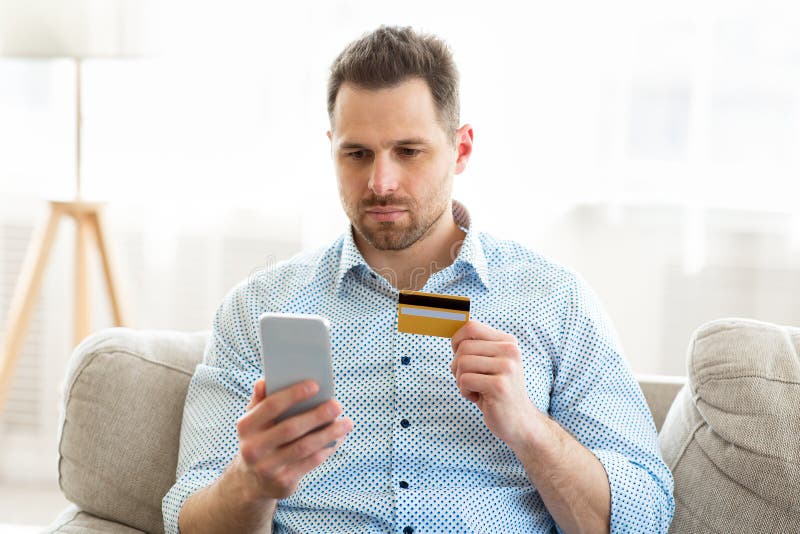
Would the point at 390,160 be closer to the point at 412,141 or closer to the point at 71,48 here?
the point at 412,141

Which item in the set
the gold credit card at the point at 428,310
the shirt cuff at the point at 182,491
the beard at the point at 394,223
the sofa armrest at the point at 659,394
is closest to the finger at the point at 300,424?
the gold credit card at the point at 428,310

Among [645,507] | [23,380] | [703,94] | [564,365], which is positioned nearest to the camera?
[645,507]

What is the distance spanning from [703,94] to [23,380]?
250 cm

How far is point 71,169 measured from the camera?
273cm

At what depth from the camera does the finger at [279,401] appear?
43.8 inches

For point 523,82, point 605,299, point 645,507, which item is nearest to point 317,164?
point 523,82

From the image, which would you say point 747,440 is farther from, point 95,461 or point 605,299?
point 605,299

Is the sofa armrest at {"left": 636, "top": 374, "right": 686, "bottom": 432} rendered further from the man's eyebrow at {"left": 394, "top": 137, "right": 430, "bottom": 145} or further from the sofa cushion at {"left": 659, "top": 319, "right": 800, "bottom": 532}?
the man's eyebrow at {"left": 394, "top": 137, "right": 430, "bottom": 145}

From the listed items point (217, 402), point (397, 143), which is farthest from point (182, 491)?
point (397, 143)

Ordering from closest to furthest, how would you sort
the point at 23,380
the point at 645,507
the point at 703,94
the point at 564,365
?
the point at 645,507
the point at 564,365
the point at 703,94
the point at 23,380

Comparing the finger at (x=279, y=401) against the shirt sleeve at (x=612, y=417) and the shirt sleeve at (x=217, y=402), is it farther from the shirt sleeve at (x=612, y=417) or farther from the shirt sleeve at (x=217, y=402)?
the shirt sleeve at (x=612, y=417)

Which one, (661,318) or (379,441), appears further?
(661,318)

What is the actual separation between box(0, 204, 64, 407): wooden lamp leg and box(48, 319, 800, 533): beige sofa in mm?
937

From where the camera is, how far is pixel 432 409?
150cm
